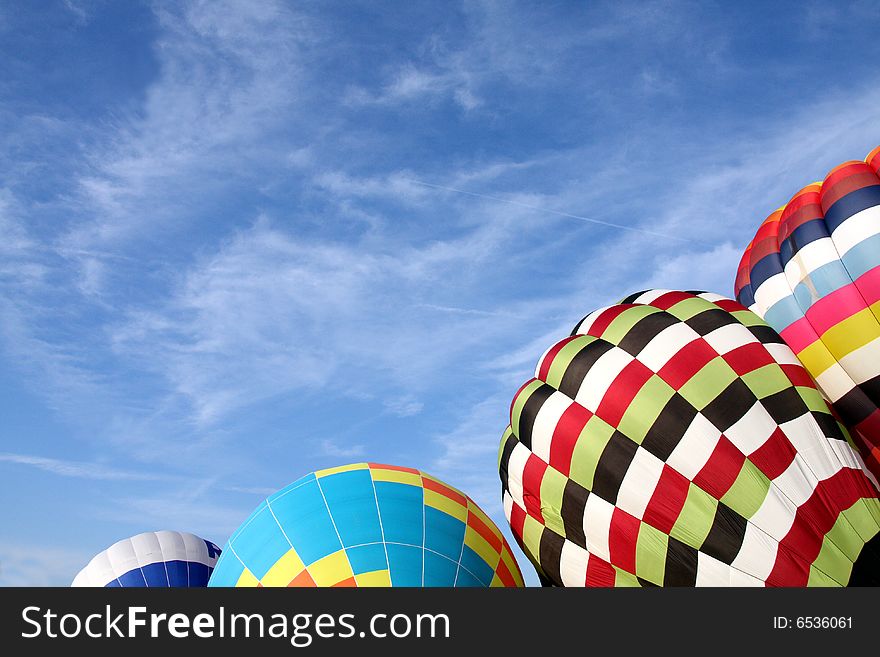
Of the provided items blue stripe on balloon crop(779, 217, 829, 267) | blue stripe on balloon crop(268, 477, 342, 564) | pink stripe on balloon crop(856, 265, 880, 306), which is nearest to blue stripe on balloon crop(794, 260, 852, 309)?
pink stripe on balloon crop(856, 265, 880, 306)

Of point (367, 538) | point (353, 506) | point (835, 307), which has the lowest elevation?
point (367, 538)

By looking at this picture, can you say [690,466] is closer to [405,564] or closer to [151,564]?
[405,564]

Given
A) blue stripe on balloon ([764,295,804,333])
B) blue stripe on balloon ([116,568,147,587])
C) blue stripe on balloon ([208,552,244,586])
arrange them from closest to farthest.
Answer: blue stripe on balloon ([208,552,244,586])
blue stripe on balloon ([764,295,804,333])
blue stripe on balloon ([116,568,147,587])

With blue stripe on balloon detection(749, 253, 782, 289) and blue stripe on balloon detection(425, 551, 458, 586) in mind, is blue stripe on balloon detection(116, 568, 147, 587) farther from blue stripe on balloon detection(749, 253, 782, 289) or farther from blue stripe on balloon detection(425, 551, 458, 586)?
blue stripe on balloon detection(749, 253, 782, 289)

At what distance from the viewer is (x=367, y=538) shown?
662cm

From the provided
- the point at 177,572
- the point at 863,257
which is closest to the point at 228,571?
the point at 863,257

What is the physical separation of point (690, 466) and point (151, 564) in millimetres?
10127

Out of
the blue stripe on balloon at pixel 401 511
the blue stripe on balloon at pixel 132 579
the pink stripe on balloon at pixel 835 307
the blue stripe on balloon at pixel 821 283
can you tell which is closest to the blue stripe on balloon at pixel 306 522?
the blue stripe on balloon at pixel 401 511

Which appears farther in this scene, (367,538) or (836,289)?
(836,289)

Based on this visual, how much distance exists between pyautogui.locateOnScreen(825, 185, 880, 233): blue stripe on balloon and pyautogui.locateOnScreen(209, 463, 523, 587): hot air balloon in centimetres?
425

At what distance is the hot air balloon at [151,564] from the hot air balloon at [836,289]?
32.0 ft

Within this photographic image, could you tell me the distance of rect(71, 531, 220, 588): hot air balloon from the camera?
43.6 feet

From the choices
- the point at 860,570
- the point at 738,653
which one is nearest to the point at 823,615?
the point at 738,653

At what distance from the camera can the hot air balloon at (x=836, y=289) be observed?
7.20 meters
